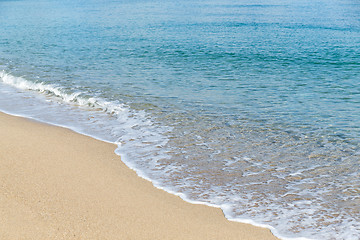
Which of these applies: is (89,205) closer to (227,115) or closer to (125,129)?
(125,129)

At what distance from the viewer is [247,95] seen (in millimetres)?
10336

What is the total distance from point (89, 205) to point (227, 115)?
4.61 meters

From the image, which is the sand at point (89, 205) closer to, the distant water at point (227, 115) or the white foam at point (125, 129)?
the white foam at point (125, 129)

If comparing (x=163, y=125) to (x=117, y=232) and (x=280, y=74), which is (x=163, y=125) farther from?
(x=280, y=74)

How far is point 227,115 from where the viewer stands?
27.7 ft

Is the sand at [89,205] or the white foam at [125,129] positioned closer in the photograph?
the sand at [89,205]

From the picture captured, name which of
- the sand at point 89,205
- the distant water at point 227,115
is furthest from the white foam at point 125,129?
the sand at point 89,205

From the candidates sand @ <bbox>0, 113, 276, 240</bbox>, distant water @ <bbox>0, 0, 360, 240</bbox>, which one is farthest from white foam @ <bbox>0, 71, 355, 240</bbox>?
sand @ <bbox>0, 113, 276, 240</bbox>

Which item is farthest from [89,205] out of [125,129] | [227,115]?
[227,115]

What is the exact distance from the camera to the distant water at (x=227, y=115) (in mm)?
4867

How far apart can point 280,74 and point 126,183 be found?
9.59 m

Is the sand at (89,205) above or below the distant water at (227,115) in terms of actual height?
above

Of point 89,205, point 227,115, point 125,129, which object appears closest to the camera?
point 89,205

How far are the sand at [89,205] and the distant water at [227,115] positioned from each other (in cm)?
31
